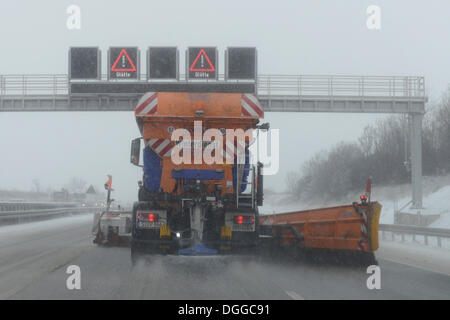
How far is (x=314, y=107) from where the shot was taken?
99.6 ft

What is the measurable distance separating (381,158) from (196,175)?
1895 inches

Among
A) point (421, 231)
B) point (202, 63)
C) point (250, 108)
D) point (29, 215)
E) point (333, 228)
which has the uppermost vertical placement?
point (202, 63)

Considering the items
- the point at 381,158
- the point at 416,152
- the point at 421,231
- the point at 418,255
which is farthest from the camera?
the point at 381,158

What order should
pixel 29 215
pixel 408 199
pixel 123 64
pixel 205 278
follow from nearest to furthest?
pixel 205 278 < pixel 123 64 < pixel 29 215 < pixel 408 199

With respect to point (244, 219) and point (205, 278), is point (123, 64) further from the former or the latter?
point (205, 278)

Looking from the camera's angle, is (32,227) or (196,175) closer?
(196,175)

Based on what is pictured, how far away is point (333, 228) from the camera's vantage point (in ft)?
44.9

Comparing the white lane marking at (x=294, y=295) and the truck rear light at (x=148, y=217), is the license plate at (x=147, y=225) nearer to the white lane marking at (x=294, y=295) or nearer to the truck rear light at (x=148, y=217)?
the truck rear light at (x=148, y=217)

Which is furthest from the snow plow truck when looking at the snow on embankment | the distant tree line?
the distant tree line

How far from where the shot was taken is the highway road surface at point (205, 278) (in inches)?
363

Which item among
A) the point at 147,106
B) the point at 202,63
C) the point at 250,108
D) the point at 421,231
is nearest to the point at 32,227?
the point at 202,63

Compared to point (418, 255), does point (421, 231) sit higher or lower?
higher
